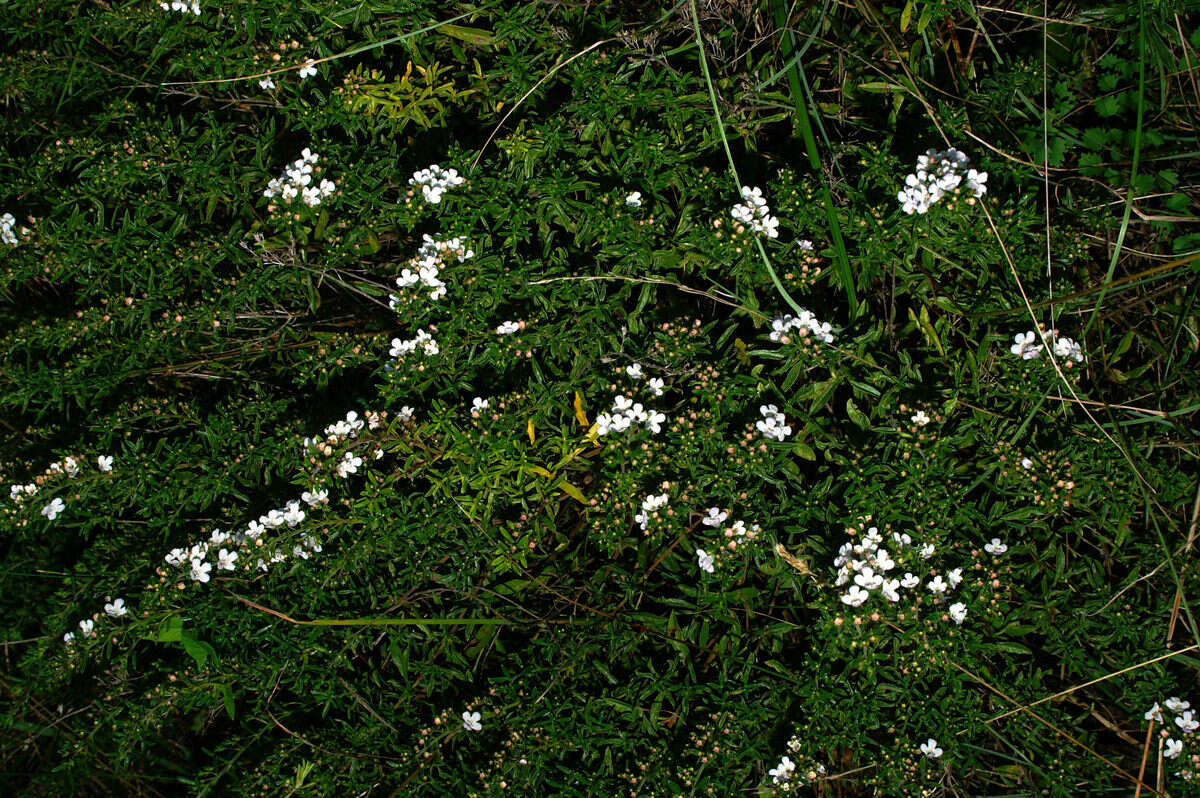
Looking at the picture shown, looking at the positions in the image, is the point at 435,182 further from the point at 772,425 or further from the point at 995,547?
the point at 995,547

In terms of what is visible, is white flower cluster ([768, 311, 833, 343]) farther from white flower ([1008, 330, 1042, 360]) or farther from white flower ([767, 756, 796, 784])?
white flower ([767, 756, 796, 784])

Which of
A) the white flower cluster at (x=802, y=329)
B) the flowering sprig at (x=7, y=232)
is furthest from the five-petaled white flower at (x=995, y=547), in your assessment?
the flowering sprig at (x=7, y=232)

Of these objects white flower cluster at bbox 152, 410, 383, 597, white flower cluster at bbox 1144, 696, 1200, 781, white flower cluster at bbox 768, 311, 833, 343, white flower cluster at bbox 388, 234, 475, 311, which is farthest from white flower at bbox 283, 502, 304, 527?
white flower cluster at bbox 1144, 696, 1200, 781

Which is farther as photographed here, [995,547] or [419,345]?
[419,345]

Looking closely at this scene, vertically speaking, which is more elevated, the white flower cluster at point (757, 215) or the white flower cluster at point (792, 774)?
the white flower cluster at point (757, 215)

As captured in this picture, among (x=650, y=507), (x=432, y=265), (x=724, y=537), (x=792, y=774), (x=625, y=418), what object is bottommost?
(x=792, y=774)

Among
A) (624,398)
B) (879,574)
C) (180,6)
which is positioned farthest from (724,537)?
(180,6)

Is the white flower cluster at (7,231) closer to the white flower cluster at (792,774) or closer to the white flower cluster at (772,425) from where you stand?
the white flower cluster at (772,425)
